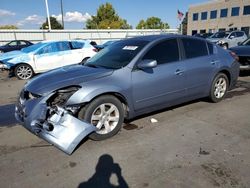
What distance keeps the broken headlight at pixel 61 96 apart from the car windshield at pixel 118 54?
3.01 ft

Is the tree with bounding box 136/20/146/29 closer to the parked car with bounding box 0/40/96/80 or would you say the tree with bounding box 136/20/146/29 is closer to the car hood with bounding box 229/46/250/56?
the parked car with bounding box 0/40/96/80

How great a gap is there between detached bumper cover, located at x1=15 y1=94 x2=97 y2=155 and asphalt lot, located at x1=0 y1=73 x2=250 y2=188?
290 mm

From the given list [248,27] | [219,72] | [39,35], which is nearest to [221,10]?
[248,27]

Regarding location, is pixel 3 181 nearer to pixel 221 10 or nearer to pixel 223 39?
pixel 223 39

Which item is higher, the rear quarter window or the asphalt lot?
the rear quarter window

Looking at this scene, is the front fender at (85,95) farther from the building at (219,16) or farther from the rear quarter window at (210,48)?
the building at (219,16)

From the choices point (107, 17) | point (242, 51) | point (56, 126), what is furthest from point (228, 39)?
point (107, 17)

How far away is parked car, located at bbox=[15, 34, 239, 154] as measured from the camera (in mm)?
3402

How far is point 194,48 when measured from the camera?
16.7ft

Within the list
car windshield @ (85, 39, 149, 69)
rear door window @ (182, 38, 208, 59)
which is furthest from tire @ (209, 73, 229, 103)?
car windshield @ (85, 39, 149, 69)

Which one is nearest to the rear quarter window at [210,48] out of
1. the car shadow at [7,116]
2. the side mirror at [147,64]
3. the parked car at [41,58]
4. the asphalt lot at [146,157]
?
the asphalt lot at [146,157]

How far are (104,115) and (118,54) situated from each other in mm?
1362

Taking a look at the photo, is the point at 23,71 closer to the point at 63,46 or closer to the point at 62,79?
the point at 63,46

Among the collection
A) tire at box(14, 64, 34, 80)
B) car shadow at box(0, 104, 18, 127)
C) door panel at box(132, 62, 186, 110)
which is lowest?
car shadow at box(0, 104, 18, 127)
